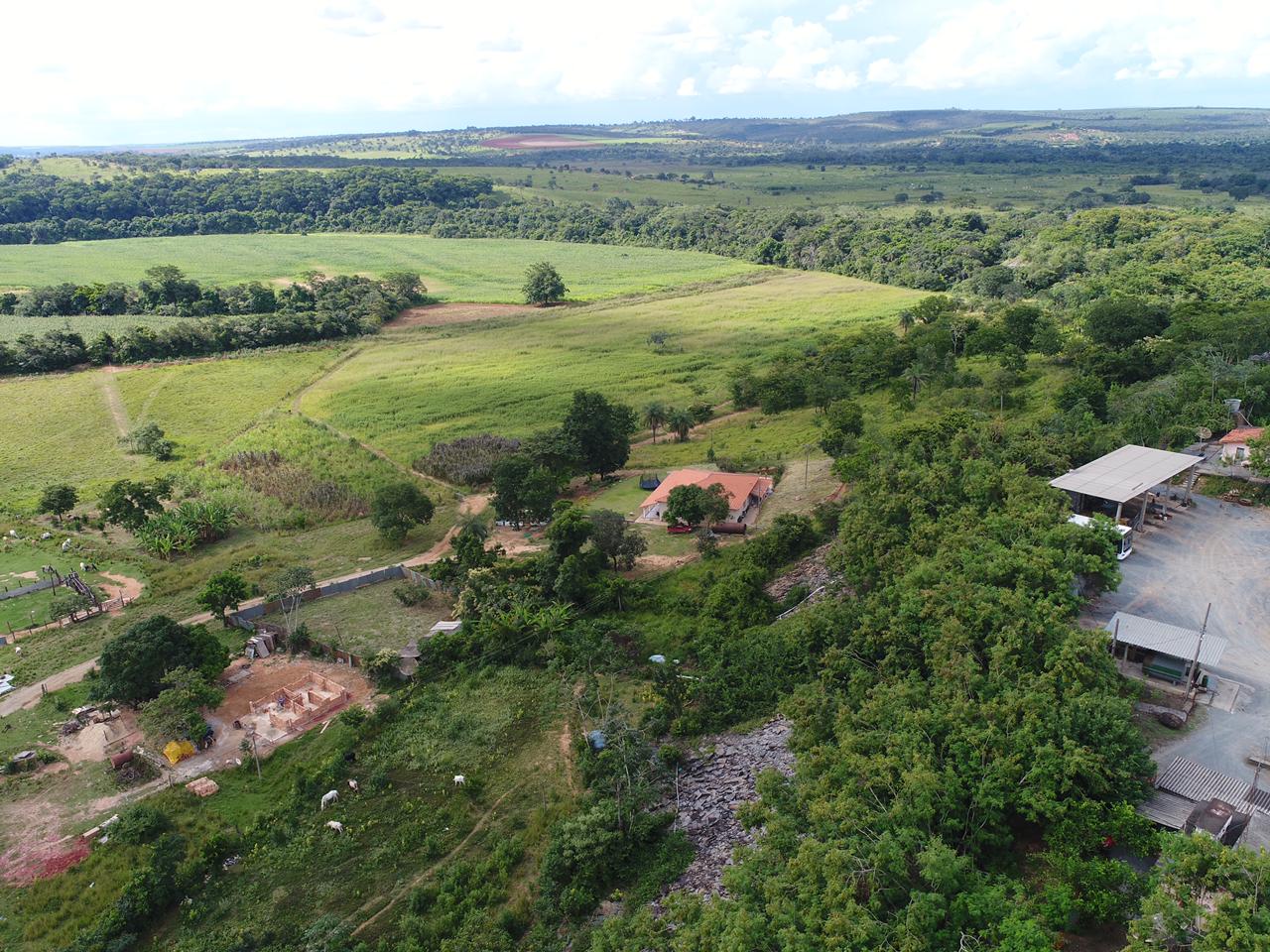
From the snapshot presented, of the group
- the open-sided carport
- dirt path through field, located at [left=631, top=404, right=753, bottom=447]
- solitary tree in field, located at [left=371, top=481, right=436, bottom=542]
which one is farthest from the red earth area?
dirt path through field, located at [left=631, top=404, right=753, bottom=447]

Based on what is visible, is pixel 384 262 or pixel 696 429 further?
pixel 384 262

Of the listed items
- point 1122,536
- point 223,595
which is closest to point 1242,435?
point 1122,536

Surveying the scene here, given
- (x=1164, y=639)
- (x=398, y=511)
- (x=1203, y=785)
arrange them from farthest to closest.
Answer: (x=398, y=511) → (x=1164, y=639) → (x=1203, y=785)

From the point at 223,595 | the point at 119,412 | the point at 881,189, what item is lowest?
the point at 223,595

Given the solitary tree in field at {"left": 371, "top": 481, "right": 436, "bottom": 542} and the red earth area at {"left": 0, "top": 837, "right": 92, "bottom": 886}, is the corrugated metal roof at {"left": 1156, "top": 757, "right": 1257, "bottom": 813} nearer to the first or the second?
the red earth area at {"left": 0, "top": 837, "right": 92, "bottom": 886}

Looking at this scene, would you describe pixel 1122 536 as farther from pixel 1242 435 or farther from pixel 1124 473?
pixel 1242 435

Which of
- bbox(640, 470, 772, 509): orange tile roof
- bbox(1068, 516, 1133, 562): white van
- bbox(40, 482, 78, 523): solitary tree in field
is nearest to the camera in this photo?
bbox(1068, 516, 1133, 562): white van

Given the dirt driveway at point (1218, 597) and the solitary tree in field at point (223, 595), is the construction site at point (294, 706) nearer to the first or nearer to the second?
the solitary tree in field at point (223, 595)
